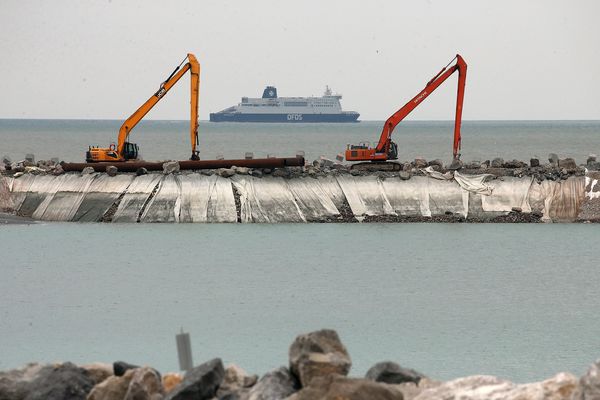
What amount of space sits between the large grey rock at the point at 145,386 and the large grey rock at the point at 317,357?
1740 mm

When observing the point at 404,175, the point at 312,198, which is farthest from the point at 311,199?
the point at 404,175

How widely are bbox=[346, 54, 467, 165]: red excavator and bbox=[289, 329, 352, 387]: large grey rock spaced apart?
96.4 feet

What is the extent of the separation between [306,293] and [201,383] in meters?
12.2

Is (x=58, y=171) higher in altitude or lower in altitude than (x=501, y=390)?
higher

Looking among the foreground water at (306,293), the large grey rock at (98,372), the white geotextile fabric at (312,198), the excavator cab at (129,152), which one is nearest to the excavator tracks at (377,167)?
the white geotextile fabric at (312,198)

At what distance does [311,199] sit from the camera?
39.7 meters

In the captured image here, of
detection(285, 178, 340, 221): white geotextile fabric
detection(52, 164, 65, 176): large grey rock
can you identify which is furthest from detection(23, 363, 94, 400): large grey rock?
detection(52, 164, 65, 176): large grey rock

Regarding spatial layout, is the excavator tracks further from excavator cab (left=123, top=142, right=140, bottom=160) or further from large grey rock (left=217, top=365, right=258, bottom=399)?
large grey rock (left=217, top=365, right=258, bottom=399)

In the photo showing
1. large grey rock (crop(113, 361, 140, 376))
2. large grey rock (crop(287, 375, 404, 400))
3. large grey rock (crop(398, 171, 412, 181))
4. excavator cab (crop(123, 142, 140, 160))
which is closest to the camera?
large grey rock (crop(287, 375, 404, 400))

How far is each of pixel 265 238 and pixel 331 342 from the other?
71.9 ft

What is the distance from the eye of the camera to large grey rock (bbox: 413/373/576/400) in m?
11.9

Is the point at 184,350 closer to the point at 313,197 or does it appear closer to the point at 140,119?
the point at 313,197

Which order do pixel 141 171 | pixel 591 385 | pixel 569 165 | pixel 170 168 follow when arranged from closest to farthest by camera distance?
pixel 591 385 → pixel 170 168 → pixel 141 171 → pixel 569 165

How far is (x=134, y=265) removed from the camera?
3019cm
